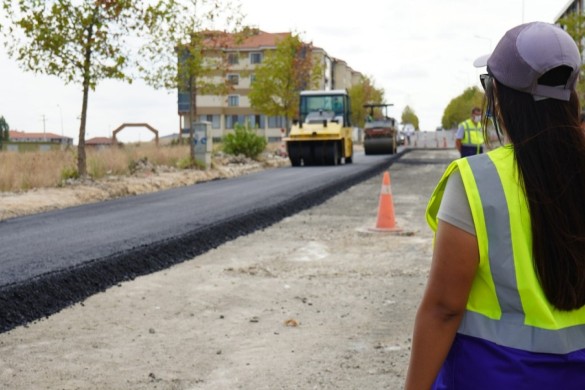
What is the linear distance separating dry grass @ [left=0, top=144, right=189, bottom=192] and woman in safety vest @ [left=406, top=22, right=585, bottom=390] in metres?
17.6

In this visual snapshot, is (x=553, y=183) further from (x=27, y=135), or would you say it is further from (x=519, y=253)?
(x=27, y=135)

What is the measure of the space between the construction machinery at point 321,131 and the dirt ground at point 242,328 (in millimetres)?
21060

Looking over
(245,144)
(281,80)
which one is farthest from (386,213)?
(281,80)

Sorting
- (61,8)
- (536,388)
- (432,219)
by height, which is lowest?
(536,388)

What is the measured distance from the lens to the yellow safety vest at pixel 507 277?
166 centimetres

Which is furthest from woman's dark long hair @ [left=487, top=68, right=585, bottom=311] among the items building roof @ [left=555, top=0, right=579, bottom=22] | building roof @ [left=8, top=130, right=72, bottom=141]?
building roof @ [left=8, top=130, right=72, bottom=141]

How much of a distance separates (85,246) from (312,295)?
140 inches

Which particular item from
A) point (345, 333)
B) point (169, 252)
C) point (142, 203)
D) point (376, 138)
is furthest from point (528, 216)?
point (376, 138)

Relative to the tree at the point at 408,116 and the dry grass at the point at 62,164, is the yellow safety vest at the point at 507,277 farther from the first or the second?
the tree at the point at 408,116

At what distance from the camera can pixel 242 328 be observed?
20.4 feet

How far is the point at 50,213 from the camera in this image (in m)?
14.4

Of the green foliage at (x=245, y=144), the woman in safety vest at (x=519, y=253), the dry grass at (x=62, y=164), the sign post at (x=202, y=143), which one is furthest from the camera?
the green foliage at (x=245, y=144)

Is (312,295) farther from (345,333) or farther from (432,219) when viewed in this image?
(432,219)

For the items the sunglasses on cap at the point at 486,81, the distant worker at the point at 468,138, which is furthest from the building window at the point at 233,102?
the sunglasses on cap at the point at 486,81
